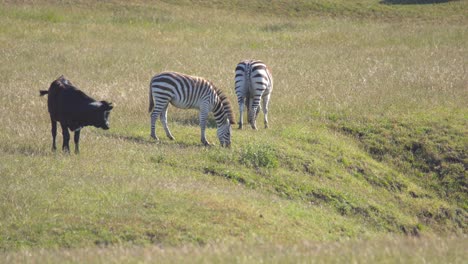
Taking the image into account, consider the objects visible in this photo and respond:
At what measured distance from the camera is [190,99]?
2006 cm

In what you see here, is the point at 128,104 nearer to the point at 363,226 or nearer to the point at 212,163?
the point at 212,163

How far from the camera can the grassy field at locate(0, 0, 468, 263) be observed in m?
12.9

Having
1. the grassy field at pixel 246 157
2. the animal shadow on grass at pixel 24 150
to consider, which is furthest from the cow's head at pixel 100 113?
the animal shadow on grass at pixel 24 150

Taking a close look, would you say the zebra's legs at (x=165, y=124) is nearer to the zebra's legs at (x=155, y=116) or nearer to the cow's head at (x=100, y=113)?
the zebra's legs at (x=155, y=116)

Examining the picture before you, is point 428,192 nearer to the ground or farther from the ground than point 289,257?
nearer to the ground

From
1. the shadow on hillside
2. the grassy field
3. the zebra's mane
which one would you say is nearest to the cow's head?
the grassy field

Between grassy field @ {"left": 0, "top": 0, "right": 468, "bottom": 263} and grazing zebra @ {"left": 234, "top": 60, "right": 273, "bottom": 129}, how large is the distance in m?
0.63

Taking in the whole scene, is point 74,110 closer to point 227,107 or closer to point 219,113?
point 219,113

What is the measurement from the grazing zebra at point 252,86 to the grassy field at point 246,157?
0.63 m

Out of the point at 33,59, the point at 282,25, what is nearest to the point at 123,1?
the point at 282,25

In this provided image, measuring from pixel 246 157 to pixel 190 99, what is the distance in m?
2.55

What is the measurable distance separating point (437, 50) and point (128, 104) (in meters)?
17.4

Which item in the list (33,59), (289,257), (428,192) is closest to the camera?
(289,257)

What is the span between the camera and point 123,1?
164 feet
